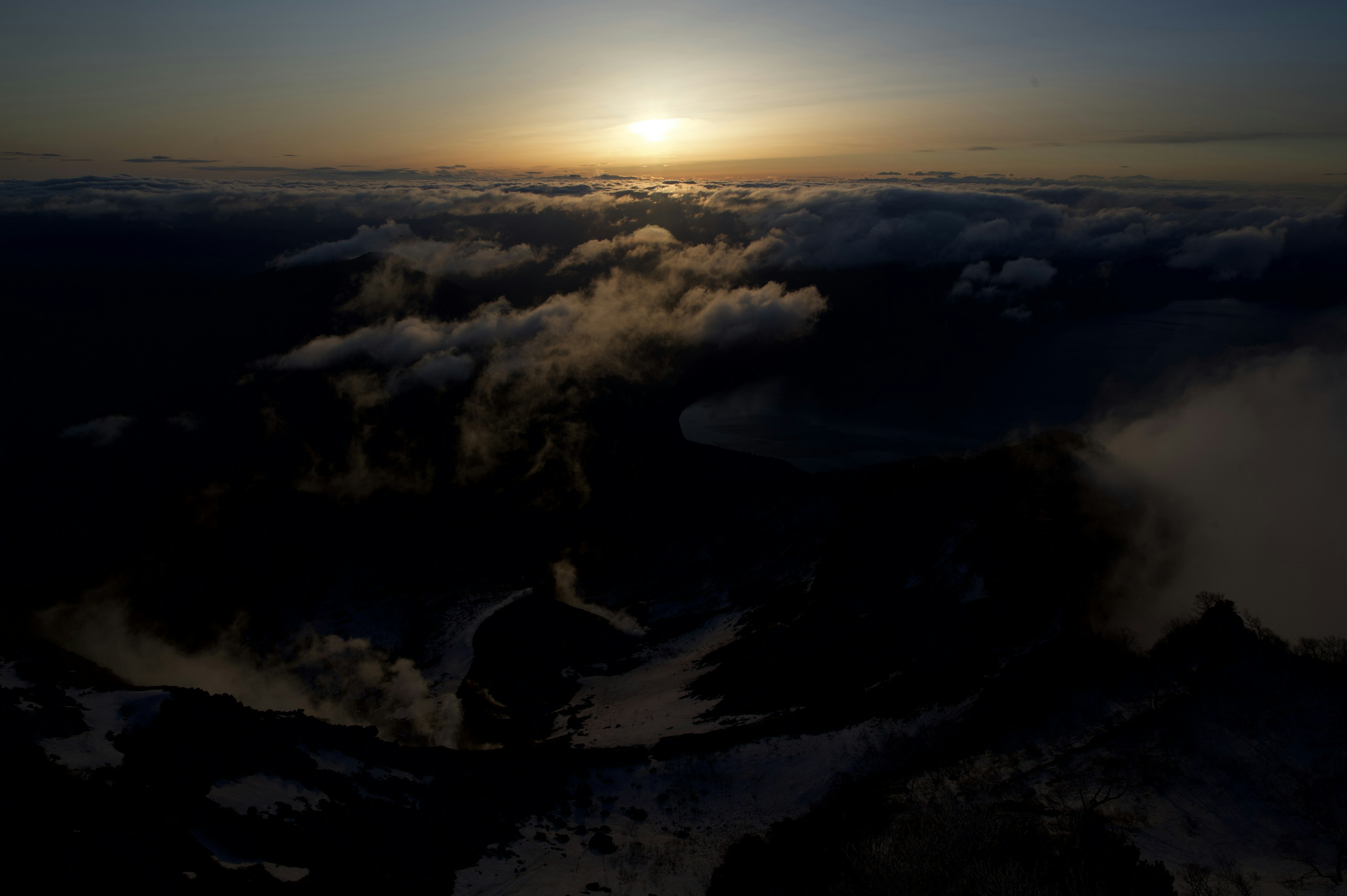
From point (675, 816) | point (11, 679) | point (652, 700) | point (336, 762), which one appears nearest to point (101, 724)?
point (11, 679)

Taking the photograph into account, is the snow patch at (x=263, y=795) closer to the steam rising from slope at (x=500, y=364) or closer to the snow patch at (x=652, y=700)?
the snow patch at (x=652, y=700)

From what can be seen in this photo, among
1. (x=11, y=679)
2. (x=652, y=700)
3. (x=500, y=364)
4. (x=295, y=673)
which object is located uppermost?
(x=11, y=679)

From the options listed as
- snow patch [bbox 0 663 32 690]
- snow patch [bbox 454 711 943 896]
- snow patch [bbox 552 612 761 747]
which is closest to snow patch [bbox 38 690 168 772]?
snow patch [bbox 0 663 32 690]

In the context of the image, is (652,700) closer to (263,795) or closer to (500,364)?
(263,795)

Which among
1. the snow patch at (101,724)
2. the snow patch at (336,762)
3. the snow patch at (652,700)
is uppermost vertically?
the snow patch at (101,724)

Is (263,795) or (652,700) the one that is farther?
(652,700)

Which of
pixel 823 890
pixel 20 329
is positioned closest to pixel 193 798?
pixel 823 890

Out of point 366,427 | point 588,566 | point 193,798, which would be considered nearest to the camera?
point 193,798

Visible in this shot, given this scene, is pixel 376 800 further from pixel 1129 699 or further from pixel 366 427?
pixel 366 427

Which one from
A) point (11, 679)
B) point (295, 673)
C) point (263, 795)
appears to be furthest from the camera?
point (295, 673)

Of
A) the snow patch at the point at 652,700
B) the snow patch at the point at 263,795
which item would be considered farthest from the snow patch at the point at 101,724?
the snow patch at the point at 652,700

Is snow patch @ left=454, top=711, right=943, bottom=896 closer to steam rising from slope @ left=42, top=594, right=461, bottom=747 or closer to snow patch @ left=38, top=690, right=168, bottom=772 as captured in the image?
snow patch @ left=38, top=690, right=168, bottom=772
